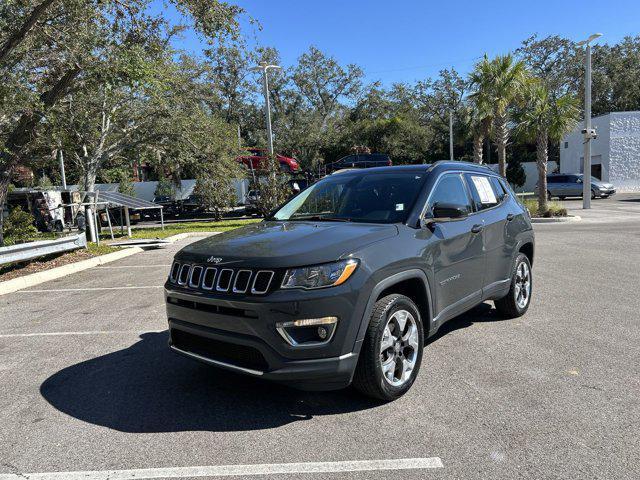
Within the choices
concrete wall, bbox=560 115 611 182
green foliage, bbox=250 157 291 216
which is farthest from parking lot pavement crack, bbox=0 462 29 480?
concrete wall, bbox=560 115 611 182

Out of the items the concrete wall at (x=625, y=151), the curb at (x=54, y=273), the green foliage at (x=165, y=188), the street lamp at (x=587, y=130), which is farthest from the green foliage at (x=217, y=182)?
the concrete wall at (x=625, y=151)

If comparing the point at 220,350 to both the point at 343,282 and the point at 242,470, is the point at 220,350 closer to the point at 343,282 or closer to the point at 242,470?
the point at 242,470

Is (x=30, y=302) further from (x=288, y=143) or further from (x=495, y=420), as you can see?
(x=288, y=143)

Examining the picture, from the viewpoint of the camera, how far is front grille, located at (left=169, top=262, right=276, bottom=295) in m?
3.29

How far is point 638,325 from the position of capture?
546 centimetres

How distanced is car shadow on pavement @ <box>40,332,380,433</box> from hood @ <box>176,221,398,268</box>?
1.11 metres

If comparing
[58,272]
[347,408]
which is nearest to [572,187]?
[58,272]

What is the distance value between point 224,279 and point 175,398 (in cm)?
117

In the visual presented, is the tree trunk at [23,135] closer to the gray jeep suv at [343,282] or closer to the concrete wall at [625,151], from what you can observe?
the gray jeep suv at [343,282]

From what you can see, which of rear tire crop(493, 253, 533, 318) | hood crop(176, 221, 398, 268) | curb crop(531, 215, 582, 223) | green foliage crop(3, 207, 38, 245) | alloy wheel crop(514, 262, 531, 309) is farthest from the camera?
curb crop(531, 215, 582, 223)

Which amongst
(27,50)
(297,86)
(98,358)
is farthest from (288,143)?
(98,358)

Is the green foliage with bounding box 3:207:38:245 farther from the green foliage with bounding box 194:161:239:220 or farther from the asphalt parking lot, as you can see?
the green foliage with bounding box 194:161:239:220

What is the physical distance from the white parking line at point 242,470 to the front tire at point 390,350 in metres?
0.68

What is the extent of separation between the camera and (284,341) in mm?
3223
